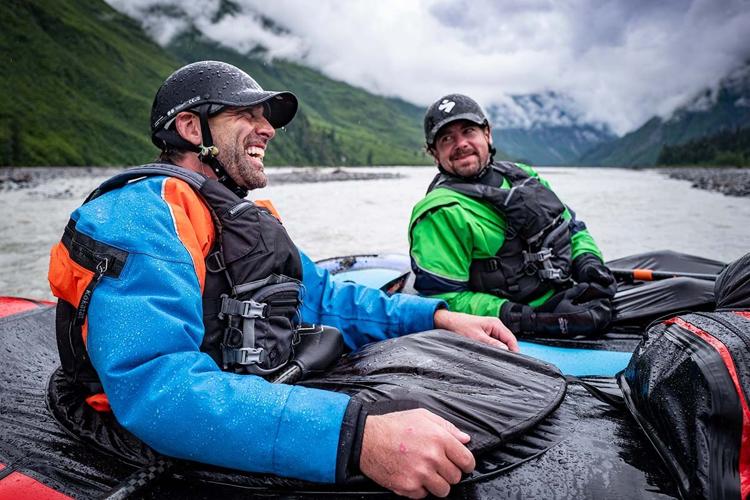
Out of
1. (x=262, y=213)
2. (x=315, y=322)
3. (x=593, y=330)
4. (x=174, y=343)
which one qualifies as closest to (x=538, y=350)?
(x=593, y=330)

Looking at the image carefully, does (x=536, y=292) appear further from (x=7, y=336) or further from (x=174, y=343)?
(x=7, y=336)

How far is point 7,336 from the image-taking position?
312 cm

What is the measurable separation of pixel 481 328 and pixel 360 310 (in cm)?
72

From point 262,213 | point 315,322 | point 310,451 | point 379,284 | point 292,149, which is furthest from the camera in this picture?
point 292,149

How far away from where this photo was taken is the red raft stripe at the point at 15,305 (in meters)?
3.67

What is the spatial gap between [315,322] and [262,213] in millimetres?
900

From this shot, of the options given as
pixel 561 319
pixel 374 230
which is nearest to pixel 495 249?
pixel 561 319

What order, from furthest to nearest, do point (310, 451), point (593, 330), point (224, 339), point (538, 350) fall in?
point (593, 330) < point (538, 350) < point (224, 339) < point (310, 451)

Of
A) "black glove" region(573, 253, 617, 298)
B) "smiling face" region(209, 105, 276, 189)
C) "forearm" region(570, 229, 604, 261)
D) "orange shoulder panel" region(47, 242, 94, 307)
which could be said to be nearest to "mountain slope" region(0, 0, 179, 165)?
"smiling face" region(209, 105, 276, 189)

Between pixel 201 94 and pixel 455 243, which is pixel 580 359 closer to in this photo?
pixel 455 243

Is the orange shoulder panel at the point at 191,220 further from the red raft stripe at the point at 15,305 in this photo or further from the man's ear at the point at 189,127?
the red raft stripe at the point at 15,305

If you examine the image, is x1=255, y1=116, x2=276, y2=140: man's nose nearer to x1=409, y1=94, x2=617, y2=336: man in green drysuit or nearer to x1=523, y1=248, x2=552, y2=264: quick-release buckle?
x1=409, y1=94, x2=617, y2=336: man in green drysuit

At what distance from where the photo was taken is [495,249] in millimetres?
4035

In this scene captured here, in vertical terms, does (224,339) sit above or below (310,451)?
above
